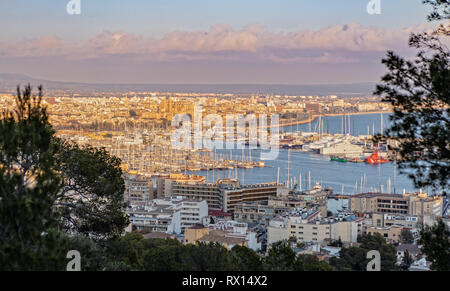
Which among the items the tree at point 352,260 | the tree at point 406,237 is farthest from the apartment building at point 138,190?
the tree at point 352,260

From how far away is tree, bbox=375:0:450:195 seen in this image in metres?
2.61

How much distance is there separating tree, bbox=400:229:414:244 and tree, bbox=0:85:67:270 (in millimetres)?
7391

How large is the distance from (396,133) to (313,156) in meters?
24.7

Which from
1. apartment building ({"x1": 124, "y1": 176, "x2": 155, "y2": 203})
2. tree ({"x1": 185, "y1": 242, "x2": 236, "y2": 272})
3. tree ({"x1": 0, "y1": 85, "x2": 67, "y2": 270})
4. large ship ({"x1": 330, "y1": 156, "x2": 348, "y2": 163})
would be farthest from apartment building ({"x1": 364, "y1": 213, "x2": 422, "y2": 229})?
large ship ({"x1": 330, "y1": 156, "x2": 348, "y2": 163})

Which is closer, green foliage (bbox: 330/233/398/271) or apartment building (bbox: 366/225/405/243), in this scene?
green foliage (bbox: 330/233/398/271)

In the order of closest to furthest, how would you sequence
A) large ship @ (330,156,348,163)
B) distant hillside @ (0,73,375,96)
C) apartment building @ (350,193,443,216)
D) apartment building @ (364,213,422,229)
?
apartment building @ (364,213,422,229), apartment building @ (350,193,443,216), large ship @ (330,156,348,163), distant hillside @ (0,73,375,96)

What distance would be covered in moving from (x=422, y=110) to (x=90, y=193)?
1966 millimetres

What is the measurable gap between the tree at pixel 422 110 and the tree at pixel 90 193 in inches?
68.7

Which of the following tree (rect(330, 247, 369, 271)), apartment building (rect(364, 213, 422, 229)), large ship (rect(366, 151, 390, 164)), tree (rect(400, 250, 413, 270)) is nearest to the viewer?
tree (rect(330, 247, 369, 271))

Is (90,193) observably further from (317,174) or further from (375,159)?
(375,159)

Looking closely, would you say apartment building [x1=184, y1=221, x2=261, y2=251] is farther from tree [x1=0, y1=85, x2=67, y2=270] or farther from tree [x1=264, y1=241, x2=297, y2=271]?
tree [x1=0, y1=85, x2=67, y2=270]

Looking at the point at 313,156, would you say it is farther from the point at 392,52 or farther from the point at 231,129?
the point at 392,52

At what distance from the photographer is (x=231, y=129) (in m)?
32.8

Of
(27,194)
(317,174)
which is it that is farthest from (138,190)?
(27,194)
